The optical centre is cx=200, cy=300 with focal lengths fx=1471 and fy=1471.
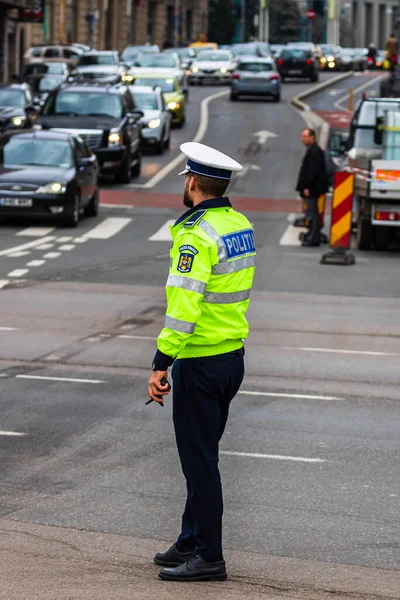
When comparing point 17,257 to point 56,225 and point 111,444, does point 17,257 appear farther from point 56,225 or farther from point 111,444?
point 111,444

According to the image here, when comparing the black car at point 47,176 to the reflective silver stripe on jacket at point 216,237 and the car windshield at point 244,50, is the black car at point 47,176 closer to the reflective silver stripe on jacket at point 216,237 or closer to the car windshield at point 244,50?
the reflective silver stripe on jacket at point 216,237

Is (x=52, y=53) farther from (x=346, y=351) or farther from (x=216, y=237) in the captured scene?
(x=216, y=237)

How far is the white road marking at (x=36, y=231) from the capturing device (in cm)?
2463

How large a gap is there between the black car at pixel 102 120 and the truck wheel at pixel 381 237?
9.66m

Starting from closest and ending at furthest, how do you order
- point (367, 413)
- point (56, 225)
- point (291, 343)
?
point (367, 413) → point (291, 343) → point (56, 225)

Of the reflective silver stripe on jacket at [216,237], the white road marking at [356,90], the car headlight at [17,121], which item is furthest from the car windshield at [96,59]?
the reflective silver stripe on jacket at [216,237]

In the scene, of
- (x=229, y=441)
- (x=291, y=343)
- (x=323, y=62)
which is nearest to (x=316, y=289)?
(x=291, y=343)

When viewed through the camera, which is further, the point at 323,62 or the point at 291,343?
the point at 323,62

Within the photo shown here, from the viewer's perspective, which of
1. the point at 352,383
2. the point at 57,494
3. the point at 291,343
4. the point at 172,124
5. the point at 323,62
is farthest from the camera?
the point at 323,62

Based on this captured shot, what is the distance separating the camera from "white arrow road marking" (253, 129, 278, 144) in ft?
143

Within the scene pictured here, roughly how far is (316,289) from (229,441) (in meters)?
9.47

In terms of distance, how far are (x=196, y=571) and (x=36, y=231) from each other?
19211 mm

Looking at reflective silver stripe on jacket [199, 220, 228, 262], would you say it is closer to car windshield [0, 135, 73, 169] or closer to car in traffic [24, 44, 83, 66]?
car windshield [0, 135, 73, 169]

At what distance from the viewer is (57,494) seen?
7.86 meters
